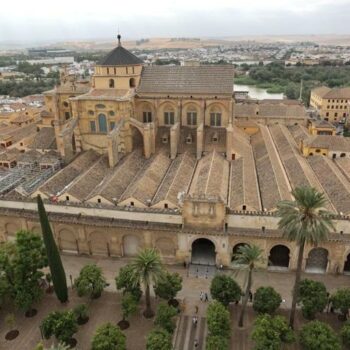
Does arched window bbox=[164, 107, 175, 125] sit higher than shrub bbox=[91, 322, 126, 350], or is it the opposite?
arched window bbox=[164, 107, 175, 125]

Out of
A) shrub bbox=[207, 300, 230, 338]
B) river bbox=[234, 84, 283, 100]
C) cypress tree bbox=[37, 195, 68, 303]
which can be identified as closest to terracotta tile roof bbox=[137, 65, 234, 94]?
cypress tree bbox=[37, 195, 68, 303]

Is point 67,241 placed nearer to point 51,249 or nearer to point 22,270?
Result: point 22,270

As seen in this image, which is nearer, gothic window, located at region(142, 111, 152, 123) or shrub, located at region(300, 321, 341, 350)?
shrub, located at region(300, 321, 341, 350)

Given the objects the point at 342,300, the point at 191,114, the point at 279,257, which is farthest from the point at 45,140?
the point at 342,300

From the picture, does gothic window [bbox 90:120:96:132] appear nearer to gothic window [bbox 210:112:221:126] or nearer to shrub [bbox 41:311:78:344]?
gothic window [bbox 210:112:221:126]

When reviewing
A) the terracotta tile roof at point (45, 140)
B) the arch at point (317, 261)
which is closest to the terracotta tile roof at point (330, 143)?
the arch at point (317, 261)

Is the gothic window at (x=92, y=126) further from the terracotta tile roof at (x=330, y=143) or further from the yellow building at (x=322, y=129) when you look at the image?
the yellow building at (x=322, y=129)
